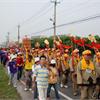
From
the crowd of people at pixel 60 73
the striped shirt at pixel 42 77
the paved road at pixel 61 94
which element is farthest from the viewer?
the paved road at pixel 61 94

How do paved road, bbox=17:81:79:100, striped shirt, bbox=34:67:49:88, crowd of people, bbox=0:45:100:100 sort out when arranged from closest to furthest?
1. crowd of people, bbox=0:45:100:100
2. striped shirt, bbox=34:67:49:88
3. paved road, bbox=17:81:79:100

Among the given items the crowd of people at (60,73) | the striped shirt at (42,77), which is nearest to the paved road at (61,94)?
the crowd of people at (60,73)

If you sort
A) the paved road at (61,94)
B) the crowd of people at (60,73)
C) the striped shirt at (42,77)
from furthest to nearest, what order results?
the paved road at (61,94), the striped shirt at (42,77), the crowd of people at (60,73)

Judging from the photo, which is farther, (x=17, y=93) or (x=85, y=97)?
(x=17, y=93)

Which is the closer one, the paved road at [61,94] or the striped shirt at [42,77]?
the striped shirt at [42,77]

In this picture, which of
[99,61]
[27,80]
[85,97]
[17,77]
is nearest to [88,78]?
[85,97]

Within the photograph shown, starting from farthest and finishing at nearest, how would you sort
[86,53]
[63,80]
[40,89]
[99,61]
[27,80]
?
[63,80]
[27,80]
[99,61]
[40,89]
[86,53]

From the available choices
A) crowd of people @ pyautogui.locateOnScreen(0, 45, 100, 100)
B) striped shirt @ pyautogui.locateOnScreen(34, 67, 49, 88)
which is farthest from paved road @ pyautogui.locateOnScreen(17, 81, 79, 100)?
striped shirt @ pyautogui.locateOnScreen(34, 67, 49, 88)

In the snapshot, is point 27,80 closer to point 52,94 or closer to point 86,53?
point 52,94

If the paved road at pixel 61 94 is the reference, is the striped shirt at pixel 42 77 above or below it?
above

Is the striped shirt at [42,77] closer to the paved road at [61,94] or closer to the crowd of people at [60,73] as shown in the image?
the crowd of people at [60,73]

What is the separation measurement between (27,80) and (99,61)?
4.40m

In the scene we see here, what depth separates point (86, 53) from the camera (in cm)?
1092

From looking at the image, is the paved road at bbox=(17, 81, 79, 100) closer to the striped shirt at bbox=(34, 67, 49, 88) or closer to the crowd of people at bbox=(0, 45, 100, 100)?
the crowd of people at bbox=(0, 45, 100, 100)
